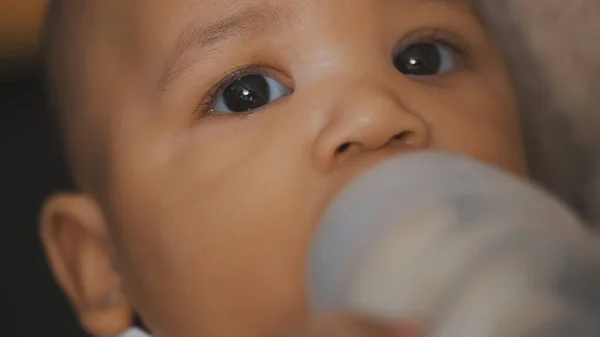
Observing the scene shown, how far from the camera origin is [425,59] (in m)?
0.79

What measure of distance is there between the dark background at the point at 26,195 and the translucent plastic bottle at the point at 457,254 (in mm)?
687

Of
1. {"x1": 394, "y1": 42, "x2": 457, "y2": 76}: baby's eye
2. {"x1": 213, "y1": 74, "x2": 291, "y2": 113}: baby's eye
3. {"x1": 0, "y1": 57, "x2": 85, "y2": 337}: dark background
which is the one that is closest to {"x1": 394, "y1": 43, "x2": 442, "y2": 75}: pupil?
{"x1": 394, "y1": 42, "x2": 457, "y2": 76}: baby's eye

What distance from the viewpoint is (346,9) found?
720 mm

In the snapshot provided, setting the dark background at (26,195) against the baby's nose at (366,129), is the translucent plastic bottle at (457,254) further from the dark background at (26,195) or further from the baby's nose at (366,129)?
the dark background at (26,195)

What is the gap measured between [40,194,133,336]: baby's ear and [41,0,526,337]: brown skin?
0.02 m

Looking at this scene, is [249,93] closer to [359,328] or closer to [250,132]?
[250,132]

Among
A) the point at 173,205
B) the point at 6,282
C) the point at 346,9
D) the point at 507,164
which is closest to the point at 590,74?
the point at 507,164

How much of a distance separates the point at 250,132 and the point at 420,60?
17 centimetres

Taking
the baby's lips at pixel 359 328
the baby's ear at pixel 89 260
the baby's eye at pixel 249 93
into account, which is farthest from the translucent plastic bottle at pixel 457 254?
the baby's ear at pixel 89 260

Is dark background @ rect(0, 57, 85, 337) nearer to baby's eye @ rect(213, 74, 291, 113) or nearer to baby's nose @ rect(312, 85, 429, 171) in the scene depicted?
baby's eye @ rect(213, 74, 291, 113)

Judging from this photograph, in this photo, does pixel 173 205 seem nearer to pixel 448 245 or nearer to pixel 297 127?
pixel 297 127

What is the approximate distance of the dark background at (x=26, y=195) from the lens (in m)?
1.20

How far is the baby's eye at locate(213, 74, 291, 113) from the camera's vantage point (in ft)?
2.42

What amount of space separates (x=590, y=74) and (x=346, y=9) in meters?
0.31
